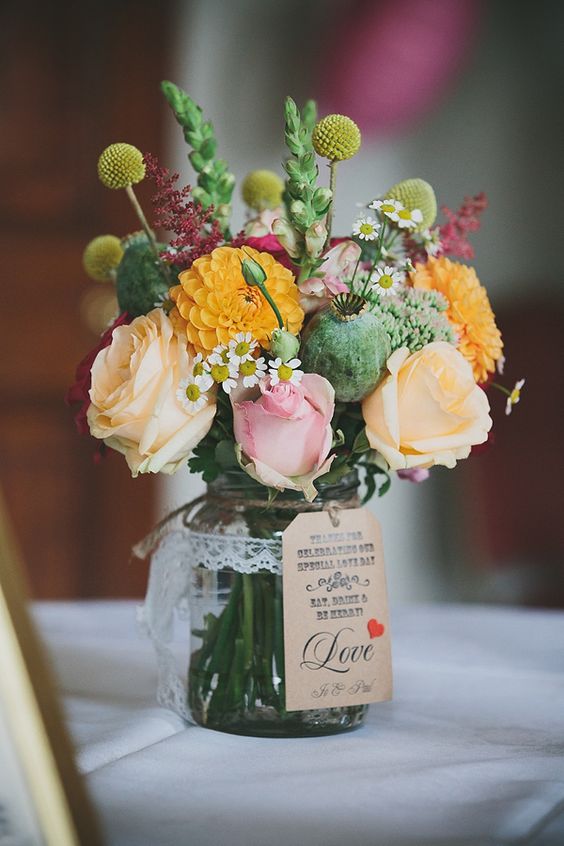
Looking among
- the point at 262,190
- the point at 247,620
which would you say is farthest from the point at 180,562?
the point at 262,190

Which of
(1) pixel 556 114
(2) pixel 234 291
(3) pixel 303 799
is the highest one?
(1) pixel 556 114

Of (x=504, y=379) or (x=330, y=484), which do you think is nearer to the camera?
(x=330, y=484)

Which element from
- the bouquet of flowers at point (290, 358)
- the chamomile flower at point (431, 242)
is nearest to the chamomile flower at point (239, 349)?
the bouquet of flowers at point (290, 358)

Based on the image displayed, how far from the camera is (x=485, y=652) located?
3.18ft

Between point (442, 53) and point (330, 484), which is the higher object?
point (442, 53)

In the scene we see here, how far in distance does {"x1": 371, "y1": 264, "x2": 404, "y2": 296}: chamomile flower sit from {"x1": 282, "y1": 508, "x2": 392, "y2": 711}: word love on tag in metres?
0.17

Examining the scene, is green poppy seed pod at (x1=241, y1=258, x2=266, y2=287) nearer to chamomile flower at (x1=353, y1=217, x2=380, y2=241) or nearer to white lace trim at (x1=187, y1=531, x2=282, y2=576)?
chamomile flower at (x1=353, y1=217, x2=380, y2=241)

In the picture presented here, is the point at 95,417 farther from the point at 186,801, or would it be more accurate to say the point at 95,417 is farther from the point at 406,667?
the point at 406,667

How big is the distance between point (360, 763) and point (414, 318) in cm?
32

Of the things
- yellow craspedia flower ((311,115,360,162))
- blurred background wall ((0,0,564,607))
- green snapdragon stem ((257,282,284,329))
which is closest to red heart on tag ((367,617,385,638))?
green snapdragon stem ((257,282,284,329))

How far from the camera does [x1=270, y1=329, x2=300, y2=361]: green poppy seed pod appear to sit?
0.63 m

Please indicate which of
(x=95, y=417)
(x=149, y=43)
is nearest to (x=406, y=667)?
(x=95, y=417)

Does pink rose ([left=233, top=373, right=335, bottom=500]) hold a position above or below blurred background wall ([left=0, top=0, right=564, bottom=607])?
below

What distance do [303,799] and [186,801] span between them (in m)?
0.07
